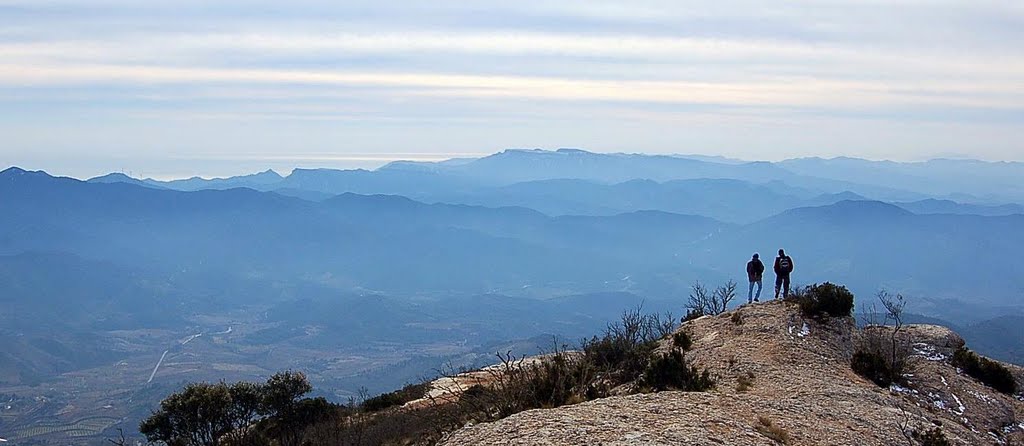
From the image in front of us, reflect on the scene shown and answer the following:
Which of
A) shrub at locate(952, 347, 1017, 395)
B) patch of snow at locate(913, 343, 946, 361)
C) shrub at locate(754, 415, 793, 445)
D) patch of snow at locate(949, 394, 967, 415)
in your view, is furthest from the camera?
patch of snow at locate(913, 343, 946, 361)

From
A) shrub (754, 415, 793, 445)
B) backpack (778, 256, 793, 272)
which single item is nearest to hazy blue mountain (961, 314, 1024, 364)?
backpack (778, 256, 793, 272)

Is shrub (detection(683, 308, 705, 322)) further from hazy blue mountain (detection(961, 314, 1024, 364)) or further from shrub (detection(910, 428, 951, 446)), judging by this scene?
hazy blue mountain (detection(961, 314, 1024, 364))

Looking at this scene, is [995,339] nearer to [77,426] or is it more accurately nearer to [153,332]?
[77,426]

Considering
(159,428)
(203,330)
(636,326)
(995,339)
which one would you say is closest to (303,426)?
(159,428)

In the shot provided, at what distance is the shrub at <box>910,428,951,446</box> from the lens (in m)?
13.6

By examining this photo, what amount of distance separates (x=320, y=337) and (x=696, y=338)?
178 meters

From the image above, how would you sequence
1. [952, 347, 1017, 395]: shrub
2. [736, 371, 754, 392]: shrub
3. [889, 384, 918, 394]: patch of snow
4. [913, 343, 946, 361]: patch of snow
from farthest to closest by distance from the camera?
[913, 343, 946, 361]: patch of snow
[952, 347, 1017, 395]: shrub
[889, 384, 918, 394]: patch of snow
[736, 371, 754, 392]: shrub

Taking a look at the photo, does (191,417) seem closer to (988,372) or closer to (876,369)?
(876,369)

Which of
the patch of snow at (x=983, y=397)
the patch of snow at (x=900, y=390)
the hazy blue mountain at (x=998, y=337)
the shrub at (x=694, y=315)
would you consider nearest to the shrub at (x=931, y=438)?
the patch of snow at (x=900, y=390)

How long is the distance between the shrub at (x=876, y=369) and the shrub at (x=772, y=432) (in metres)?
6.09

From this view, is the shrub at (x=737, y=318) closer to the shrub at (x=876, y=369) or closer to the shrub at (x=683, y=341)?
the shrub at (x=683, y=341)

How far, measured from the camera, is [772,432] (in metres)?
12.6

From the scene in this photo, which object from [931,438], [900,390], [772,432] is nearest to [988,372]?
[900,390]

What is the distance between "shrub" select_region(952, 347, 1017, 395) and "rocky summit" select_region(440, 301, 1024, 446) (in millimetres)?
261
